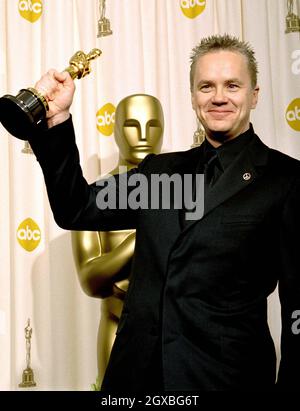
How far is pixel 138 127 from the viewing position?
1.43m

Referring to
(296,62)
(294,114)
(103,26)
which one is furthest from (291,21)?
(103,26)

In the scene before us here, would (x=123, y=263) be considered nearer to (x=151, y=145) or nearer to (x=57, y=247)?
(x=151, y=145)

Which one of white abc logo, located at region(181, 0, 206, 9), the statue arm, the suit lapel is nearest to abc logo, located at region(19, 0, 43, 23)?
white abc logo, located at region(181, 0, 206, 9)

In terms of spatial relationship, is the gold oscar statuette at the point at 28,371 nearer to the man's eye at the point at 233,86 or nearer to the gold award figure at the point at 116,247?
the gold award figure at the point at 116,247

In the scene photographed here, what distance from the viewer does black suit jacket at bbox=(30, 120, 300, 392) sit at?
3.01 feet

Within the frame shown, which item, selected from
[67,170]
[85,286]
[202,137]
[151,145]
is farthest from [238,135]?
[202,137]

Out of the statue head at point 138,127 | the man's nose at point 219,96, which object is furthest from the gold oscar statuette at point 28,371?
the man's nose at point 219,96

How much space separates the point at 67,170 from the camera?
3.12ft

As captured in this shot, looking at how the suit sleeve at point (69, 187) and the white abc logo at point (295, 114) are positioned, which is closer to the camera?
the suit sleeve at point (69, 187)

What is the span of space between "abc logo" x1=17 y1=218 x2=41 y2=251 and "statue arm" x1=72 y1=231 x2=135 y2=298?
1.08 ft

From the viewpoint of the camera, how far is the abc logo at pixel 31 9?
5.74ft

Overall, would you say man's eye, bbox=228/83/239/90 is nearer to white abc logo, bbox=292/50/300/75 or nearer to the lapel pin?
the lapel pin

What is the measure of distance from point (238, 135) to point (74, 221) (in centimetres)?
31

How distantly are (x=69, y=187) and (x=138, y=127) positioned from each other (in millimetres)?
499
